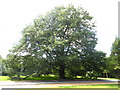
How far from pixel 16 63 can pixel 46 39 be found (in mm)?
3385

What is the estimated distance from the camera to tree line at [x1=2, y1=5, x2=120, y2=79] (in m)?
10.8

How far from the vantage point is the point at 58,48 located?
10508mm

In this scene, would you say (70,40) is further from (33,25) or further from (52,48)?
(33,25)

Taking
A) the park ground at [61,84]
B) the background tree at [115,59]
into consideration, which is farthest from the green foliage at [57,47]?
the background tree at [115,59]

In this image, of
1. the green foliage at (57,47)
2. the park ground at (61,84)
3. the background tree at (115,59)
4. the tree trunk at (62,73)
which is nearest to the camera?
the park ground at (61,84)

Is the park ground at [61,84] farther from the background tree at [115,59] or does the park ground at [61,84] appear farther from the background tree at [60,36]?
the background tree at [60,36]

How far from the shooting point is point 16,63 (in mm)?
Answer: 11609

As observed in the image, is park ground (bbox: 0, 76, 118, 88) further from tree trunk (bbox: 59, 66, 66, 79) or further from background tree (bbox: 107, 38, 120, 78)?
tree trunk (bbox: 59, 66, 66, 79)

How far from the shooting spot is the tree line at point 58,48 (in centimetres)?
1081

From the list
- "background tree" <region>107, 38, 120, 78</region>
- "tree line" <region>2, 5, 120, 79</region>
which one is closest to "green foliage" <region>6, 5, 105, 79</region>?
"tree line" <region>2, 5, 120, 79</region>

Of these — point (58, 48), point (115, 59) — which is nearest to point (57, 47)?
point (58, 48)

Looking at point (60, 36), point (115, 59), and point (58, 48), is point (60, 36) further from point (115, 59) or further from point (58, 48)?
point (115, 59)

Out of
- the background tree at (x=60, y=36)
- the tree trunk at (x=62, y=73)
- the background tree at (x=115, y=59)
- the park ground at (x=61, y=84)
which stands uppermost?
the background tree at (x=60, y=36)

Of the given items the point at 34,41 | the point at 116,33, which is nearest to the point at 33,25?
the point at 34,41
